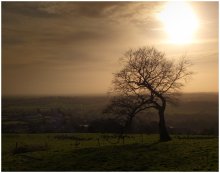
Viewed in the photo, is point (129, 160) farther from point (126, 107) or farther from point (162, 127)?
point (162, 127)

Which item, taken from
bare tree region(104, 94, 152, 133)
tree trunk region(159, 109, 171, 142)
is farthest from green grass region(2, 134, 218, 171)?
tree trunk region(159, 109, 171, 142)

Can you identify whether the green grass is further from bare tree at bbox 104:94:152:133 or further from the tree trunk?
the tree trunk

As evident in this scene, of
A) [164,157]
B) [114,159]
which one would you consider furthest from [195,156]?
[114,159]

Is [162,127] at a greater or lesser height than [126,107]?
lesser

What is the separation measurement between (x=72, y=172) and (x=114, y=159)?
5.88 m

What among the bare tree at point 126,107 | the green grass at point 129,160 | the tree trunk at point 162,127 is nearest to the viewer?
the green grass at point 129,160

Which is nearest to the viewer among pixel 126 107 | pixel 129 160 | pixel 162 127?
pixel 129 160

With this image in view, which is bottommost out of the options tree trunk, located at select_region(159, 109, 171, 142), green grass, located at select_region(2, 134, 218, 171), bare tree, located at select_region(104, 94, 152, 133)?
green grass, located at select_region(2, 134, 218, 171)

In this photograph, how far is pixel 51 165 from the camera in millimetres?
31578

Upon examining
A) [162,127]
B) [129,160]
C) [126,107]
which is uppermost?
[126,107]

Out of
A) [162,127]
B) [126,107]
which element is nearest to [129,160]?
[126,107]

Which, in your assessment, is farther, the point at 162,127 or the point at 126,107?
the point at 162,127

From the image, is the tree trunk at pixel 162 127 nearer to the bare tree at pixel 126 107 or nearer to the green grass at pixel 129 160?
the bare tree at pixel 126 107

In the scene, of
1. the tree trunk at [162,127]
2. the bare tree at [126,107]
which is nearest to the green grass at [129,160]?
the bare tree at [126,107]
